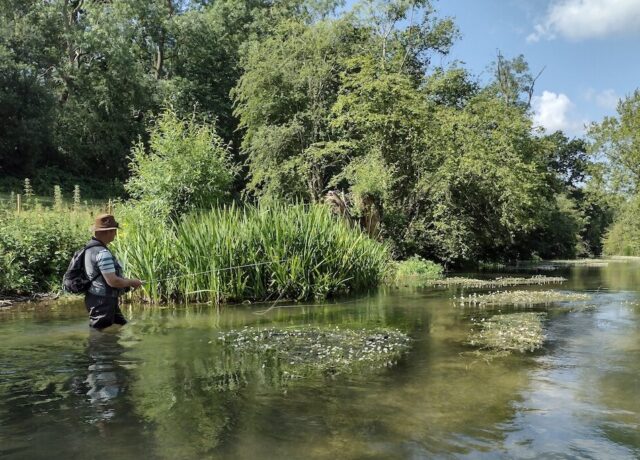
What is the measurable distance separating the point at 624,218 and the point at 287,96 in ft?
120

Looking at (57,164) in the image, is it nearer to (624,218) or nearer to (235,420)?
(235,420)

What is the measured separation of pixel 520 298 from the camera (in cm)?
1594

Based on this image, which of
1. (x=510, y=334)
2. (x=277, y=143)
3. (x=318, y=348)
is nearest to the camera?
(x=318, y=348)

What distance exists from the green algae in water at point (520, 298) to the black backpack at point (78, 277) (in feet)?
31.8

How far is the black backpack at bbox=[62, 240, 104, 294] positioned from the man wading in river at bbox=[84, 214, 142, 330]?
A: 29mm

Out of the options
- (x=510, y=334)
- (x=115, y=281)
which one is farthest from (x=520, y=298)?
(x=115, y=281)

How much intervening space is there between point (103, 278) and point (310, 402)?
3755 mm

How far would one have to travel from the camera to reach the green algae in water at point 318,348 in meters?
7.89

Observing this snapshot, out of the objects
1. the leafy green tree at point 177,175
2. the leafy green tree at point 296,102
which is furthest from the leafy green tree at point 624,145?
the leafy green tree at point 177,175

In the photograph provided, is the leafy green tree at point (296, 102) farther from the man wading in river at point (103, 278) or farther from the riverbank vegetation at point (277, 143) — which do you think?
the man wading in river at point (103, 278)

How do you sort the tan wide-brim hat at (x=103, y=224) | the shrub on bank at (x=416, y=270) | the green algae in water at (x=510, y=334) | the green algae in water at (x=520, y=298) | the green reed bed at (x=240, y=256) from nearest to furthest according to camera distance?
the tan wide-brim hat at (x=103, y=224)
the green algae in water at (x=510, y=334)
the green reed bed at (x=240, y=256)
the green algae in water at (x=520, y=298)
the shrub on bank at (x=416, y=270)

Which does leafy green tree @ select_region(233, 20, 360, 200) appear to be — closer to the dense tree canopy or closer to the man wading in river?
the dense tree canopy

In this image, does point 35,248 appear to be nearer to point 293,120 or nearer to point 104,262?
point 104,262

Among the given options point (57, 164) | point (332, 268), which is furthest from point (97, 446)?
point (57, 164)
